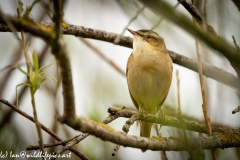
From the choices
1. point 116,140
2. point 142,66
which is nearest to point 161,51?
point 142,66

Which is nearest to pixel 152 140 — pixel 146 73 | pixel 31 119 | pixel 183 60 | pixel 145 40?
pixel 31 119

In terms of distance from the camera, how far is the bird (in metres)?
4.29

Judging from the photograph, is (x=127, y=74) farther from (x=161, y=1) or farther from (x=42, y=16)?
(x=161, y=1)

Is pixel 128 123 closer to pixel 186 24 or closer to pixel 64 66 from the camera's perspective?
pixel 64 66

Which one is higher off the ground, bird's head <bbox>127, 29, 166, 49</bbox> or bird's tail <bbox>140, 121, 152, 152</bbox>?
bird's head <bbox>127, 29, 166, 49</bbox>

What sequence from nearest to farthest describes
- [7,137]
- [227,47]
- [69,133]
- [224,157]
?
1. [227,47]
2. [224,157]
3. [7,137]
4. [69,133]

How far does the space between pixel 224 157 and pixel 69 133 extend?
2131 mm

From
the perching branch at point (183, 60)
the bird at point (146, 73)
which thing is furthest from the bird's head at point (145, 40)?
the perching branch at point (183, 60)

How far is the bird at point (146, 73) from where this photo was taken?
4.29 metres

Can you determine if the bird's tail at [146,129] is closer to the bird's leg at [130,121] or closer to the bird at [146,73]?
the bird at [146,73]

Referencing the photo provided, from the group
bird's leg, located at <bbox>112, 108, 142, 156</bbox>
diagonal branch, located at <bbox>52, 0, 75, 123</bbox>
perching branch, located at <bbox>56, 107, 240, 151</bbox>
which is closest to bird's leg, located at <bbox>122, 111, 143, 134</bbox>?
bird's leg, located at <bbox>112, 108, 142, 156</bbox>

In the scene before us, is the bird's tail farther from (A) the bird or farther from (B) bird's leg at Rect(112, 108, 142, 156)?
(B) bird's leg at Rect(112, 108, 142, 156)

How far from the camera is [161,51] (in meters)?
4.45

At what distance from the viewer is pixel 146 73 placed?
4293 mm
